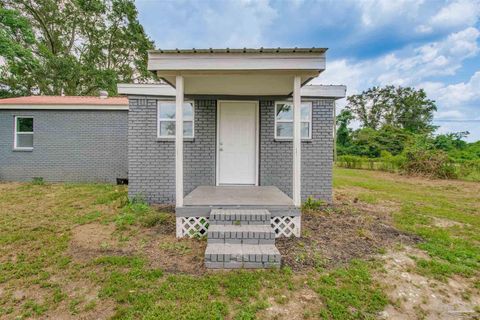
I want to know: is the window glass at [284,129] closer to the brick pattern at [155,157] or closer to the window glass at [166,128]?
the brick pattern at [155,157]

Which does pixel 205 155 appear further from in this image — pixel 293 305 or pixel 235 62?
pixel 293 305

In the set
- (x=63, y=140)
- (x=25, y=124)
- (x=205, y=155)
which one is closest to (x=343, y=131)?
(x=205, y=155)

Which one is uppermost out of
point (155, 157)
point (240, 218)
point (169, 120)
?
point (169, 120)

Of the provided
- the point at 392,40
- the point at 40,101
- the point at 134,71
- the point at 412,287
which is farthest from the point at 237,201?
the point at 134,71

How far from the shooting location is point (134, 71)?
18.1 meters

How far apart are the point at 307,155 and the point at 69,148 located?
29.9 ft

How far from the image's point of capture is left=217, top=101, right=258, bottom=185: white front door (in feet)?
19.7

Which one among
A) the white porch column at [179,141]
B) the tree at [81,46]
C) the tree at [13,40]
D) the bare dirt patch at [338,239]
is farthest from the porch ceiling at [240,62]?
the tree at [81,46]

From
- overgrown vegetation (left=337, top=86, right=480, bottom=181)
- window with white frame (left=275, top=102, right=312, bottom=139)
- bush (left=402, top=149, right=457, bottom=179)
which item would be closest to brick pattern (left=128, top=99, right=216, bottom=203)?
window with white frame (left=275, top=102, right=312, bottom=139)

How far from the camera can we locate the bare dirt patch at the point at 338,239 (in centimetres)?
323

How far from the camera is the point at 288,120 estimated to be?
237 inches

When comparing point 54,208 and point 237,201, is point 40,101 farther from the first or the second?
point 237,201

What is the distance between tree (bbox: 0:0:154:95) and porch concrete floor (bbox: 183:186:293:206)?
49.6 feet

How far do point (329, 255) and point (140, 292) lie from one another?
7.97 feet
